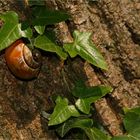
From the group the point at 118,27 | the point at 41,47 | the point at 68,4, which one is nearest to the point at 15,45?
the point at 41,47

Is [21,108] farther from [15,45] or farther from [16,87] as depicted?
[15,45]

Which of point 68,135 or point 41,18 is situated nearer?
point 41,18

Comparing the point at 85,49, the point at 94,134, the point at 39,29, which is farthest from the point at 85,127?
the point at 39,29

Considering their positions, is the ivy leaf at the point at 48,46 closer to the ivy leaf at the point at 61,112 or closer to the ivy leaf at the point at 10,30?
→ the ivy leaf at the point at 10,30

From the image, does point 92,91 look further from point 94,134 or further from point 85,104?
point 94,134

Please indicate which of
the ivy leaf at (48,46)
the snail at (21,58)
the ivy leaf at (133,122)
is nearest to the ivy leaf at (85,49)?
the ivy leaf at (48,46)

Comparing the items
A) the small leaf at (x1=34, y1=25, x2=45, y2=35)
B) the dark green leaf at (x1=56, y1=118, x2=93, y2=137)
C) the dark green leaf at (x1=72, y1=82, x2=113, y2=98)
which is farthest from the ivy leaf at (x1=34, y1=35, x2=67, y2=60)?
the dark green leaf at (x1=56, y1=118, x2=93, y2=137)
